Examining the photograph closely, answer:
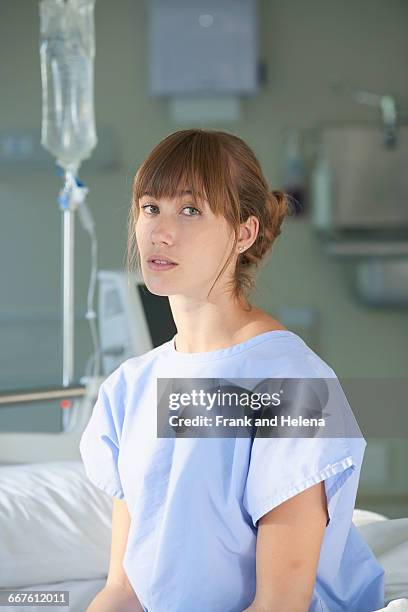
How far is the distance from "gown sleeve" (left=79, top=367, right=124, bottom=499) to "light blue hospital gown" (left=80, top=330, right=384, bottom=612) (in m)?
0.04

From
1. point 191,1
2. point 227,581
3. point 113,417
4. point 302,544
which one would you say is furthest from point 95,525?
point 191,1

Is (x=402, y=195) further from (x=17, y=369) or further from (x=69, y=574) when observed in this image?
(x=69, y=574)

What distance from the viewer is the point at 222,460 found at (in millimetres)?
1048

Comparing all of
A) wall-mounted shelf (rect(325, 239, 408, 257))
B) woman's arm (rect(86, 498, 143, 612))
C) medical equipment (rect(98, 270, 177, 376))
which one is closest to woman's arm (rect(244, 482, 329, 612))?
woman's arm (rect(86, 498, 143, 612))

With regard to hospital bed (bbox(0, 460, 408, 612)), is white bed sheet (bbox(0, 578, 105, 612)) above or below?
below

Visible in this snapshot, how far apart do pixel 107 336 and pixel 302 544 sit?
1461 mm

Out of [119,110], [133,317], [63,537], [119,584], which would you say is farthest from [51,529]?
[119,110]

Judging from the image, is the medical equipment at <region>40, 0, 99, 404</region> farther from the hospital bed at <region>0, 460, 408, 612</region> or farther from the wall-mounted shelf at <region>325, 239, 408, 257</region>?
the wall-mounted shelf at <region>325, 239, 408, 257</region>

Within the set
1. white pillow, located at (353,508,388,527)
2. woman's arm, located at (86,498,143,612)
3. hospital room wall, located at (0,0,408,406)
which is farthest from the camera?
hospital room wall, located at (0,0,408,406)

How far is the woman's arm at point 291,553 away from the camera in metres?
0.99

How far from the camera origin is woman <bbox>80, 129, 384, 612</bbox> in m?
1.00

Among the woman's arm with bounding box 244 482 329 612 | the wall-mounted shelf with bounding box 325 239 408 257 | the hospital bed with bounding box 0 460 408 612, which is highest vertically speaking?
the woman's arm with bounding box 244 482 329 612

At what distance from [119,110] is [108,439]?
2.93 metres

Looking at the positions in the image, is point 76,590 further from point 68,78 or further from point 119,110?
point 119,110
